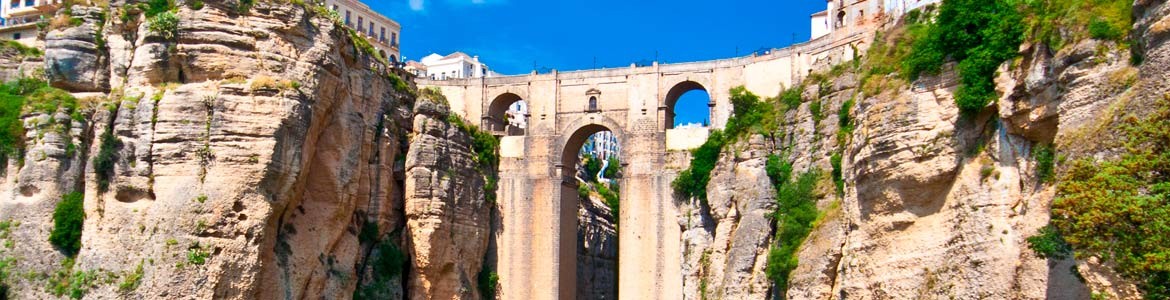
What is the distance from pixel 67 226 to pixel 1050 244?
2483 cm

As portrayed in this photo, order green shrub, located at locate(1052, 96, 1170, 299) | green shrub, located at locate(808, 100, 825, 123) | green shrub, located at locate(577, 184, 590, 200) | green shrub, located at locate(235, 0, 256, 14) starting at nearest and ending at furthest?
green shrub, located at locate(1052, 96, 1170, 299) < green shrub, located at locate(235, 0, 256, 14) < green shrub, located at locate(808, 100, 825, 123) < green shrub, located at locate(577, 184, 590, 200)

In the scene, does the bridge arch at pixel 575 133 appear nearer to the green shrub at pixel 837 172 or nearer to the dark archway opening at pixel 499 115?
the dark archway opening at pixel 499 115

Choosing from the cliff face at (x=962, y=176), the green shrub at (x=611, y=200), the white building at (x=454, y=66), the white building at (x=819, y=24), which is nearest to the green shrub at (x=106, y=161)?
the cliff face at (x=962, y=176)

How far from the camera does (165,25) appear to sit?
33625mm

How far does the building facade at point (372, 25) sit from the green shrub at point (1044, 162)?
126 feet

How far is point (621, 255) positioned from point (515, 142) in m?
6.59

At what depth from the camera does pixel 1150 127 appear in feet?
60.5

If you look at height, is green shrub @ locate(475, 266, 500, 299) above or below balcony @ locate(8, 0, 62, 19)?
below

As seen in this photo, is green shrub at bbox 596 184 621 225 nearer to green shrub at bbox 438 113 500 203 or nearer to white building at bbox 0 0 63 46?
green shrub at bbox 438 113 500 203

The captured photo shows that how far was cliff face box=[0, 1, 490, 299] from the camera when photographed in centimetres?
3177

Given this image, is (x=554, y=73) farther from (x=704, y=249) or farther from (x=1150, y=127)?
(x=1150, y=127)

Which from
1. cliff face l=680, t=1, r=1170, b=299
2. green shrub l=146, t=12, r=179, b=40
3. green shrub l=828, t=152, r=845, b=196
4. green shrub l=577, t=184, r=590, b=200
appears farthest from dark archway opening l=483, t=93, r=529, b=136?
green shrub l=146, t=12, r=179, b=40

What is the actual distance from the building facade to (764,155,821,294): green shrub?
25116 millimetres

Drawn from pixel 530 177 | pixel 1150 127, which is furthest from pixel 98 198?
pixel 1150 127
